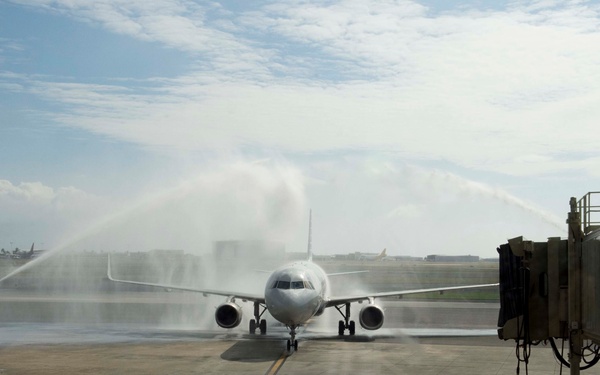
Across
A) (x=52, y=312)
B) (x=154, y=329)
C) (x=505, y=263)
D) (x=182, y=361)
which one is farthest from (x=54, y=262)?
(x=505, y=263)

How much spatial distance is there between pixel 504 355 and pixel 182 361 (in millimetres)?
13287

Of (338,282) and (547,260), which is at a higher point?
(547,260)

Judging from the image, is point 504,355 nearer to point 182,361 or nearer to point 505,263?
point 182,361

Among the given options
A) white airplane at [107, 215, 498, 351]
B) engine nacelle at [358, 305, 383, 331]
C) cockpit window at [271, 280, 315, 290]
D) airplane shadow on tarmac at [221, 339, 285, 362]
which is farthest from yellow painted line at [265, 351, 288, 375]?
engine nacelle at [358, 305, 383, 331]

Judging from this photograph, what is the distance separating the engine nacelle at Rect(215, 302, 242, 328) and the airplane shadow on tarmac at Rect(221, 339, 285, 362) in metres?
1.30

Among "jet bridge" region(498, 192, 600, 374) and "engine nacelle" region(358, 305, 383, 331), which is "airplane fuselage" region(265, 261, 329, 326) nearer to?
"engine nacelle" region(358, 305, 383, 331)

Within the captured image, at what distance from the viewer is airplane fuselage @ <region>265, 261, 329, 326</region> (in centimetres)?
3008

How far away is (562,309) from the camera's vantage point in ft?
39.0

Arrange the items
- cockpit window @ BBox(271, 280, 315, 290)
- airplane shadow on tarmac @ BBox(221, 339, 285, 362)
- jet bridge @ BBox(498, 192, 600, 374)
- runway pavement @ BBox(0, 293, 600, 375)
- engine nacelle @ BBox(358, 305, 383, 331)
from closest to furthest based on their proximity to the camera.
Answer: jet bridge @ BBox(498, 192, 600, 374) → runway pavement @ BBox(0, 293, 600, 375) → airplane shadow on tarmac @ BBox(221, 339, 285, 362) → cockpit window @ BBox(271, 280, 315, 290) → engine nacelle @ BBox(358, 305, 383, 331)

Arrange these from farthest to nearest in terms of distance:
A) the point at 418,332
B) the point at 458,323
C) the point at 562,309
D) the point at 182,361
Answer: the point at 458,323, the point at 418,332, the point at 182,361, the point at 562,309

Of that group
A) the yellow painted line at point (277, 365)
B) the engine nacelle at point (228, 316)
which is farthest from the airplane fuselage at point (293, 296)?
the engine nacelle at point (228, 316)

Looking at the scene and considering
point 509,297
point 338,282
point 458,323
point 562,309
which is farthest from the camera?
point 338,282

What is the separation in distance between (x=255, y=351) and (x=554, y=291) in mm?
19526

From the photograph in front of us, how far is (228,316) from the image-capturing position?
112ft
